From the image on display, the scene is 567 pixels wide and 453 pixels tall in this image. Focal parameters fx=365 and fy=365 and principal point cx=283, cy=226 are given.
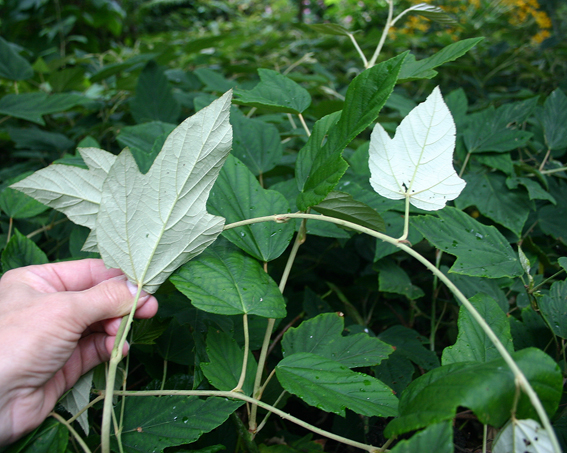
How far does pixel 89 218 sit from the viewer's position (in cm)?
56

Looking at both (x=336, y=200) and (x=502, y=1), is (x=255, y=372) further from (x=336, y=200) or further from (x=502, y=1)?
(x=502, y=1)

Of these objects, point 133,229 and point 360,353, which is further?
point 360,353

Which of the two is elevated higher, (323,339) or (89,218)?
(89,218)

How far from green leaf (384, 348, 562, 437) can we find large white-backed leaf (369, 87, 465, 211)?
0.22 metres

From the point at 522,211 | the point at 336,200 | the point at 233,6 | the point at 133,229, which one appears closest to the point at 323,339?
the point at 336,200

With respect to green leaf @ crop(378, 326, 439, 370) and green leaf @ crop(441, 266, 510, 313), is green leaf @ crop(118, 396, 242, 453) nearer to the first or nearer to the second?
green leaf @ crop(378, 326, 439, 370)

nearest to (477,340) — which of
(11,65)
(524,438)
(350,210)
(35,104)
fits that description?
(524,438)

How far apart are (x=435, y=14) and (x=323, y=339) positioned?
2.41 ft

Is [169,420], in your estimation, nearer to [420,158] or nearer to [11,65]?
[420,158]

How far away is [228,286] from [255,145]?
407mm

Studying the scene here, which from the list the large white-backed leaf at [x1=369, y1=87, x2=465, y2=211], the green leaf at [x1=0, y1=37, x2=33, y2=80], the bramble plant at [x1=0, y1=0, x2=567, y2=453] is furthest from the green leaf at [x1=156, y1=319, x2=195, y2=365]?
the green leaf at [x1=0, y1=37, x2=33, y2=80]

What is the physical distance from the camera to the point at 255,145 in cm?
83

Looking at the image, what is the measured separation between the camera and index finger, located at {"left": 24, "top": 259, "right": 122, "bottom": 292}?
603 mm

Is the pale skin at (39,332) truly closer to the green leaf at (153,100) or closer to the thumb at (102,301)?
the thumb at (102,301)
